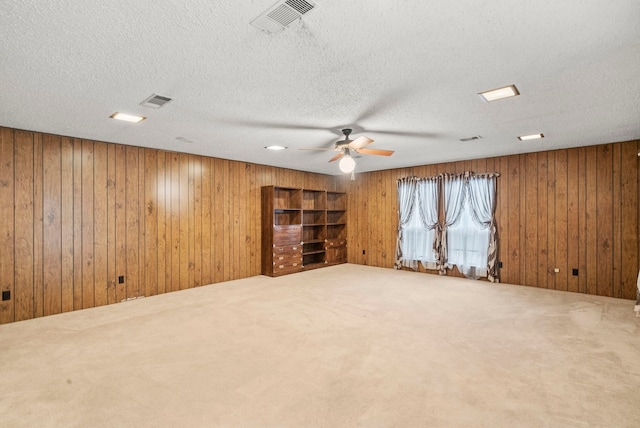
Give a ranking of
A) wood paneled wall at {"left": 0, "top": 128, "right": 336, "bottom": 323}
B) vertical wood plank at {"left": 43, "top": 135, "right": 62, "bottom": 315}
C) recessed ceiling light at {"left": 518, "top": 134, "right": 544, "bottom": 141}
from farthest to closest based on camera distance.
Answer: recessed ceiling light at {"left": 518, "top": 134, "right": 544, "bottom": 141} < vertical wood plank at {"left": 43, "top": 135, "right": 62, "bottom": 315} < wood paneled wall at {"left": 0, "top": 128, "right": 336, "bottom": 323}

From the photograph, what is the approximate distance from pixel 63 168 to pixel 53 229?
0.83m

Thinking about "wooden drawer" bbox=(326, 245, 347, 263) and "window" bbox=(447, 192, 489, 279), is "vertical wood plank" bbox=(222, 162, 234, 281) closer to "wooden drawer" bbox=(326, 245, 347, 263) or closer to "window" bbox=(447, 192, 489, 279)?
"wooden drawer" bbox=(326, 245, 347, 263)

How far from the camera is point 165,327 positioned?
3564 mm

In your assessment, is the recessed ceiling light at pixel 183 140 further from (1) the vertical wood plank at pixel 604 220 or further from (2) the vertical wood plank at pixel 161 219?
(1) the vertical wood plank at pixel 604 220

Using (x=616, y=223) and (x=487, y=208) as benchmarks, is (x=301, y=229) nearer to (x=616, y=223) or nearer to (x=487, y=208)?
(x=487, y=208)

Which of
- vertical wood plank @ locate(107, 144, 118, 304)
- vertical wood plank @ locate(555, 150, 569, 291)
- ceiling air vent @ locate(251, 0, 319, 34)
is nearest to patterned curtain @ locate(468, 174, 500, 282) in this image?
vertical wood plank @ locate(555, 150, 569, 291)

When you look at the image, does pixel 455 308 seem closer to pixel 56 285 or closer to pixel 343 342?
pixel 343 342

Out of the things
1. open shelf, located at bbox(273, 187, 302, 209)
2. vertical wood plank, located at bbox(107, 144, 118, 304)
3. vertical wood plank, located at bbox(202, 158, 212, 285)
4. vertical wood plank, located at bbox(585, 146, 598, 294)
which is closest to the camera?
vertical wood plank, located at bbox(107, 144, 118, 304)

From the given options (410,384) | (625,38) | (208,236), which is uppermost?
(625,38)

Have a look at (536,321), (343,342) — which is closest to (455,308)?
(536,321)

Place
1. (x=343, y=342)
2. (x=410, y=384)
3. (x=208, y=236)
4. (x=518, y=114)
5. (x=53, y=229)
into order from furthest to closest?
1. (x=208, y=236)
2. (x=53, y=229)
3. (x=518, y=114)
4. (x=343, y=342)
5. (x=410, y=384)

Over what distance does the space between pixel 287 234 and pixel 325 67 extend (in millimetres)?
4675

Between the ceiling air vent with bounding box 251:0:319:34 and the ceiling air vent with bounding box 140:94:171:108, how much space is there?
5.06 feet

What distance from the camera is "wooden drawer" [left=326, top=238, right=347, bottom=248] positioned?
780 centimetres
